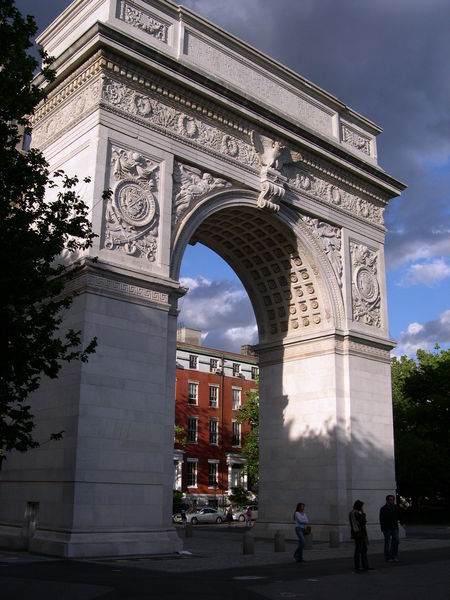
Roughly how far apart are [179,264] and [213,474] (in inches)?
1506

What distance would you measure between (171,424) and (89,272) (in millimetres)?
5320

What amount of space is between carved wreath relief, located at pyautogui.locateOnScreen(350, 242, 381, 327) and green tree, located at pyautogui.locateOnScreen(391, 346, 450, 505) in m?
16.7

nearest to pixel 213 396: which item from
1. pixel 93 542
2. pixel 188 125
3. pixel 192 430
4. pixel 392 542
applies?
pixel 192 430

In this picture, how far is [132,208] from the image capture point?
71.2 ft

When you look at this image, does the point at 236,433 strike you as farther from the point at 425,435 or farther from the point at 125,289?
the point at 125,289

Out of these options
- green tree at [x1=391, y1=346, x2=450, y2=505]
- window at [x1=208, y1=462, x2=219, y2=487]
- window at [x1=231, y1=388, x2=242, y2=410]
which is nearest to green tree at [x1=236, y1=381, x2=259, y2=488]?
window at [x1=208, y1=462, x2=219, y2=487]

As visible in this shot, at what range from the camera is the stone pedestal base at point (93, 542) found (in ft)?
58.2

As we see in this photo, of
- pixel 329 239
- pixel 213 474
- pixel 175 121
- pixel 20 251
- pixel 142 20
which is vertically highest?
pixel 142 20

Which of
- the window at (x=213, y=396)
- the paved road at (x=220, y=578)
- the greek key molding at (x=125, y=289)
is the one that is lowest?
the paved road at (x=220, y=578)

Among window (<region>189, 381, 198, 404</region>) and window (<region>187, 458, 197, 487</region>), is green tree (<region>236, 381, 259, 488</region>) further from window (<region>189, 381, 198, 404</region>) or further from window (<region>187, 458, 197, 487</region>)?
Result: window (<region>187, 458, 197, 487</region>)

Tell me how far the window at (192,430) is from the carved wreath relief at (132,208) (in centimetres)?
3702

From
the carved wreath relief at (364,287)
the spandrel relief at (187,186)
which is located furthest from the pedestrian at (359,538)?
the carved wreath relief at (364,287)

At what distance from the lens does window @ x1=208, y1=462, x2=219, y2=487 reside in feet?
188

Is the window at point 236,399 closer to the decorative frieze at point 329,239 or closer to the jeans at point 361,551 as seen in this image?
the decorative frieze at point 329,239
